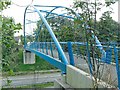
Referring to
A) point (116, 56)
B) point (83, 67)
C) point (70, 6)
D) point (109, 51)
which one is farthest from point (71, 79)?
point (70, 6)

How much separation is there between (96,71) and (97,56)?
0.16 metres

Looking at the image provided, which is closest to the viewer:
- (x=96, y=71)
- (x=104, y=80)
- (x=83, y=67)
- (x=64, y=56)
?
(x=96, y=71)

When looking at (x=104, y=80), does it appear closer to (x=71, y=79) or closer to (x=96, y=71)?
(x=96, y=71)

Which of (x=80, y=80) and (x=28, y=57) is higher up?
(x=80, y=80)

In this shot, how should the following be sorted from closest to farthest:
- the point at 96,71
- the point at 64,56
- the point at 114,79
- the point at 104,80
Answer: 1. the point at 96,71
2. the point at 104,80
3. the point at 114,79
4. the point at 64,56

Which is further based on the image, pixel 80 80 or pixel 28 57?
pixel 28 57

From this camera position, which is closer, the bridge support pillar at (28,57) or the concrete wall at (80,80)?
the concrete wall at (80,80)

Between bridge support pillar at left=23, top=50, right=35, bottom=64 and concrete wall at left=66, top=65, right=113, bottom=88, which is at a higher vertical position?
concrete wall at left=66, top=65, right=113, bottom=88

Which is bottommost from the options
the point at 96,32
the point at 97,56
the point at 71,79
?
the point at 71,79

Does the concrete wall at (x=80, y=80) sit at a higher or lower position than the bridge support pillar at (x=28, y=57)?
higher

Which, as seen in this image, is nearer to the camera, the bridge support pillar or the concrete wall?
the concrete wall

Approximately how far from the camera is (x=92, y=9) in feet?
6.97

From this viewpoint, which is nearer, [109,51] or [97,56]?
[97,56]

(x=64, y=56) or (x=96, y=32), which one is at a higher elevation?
(x=96, y=32)
